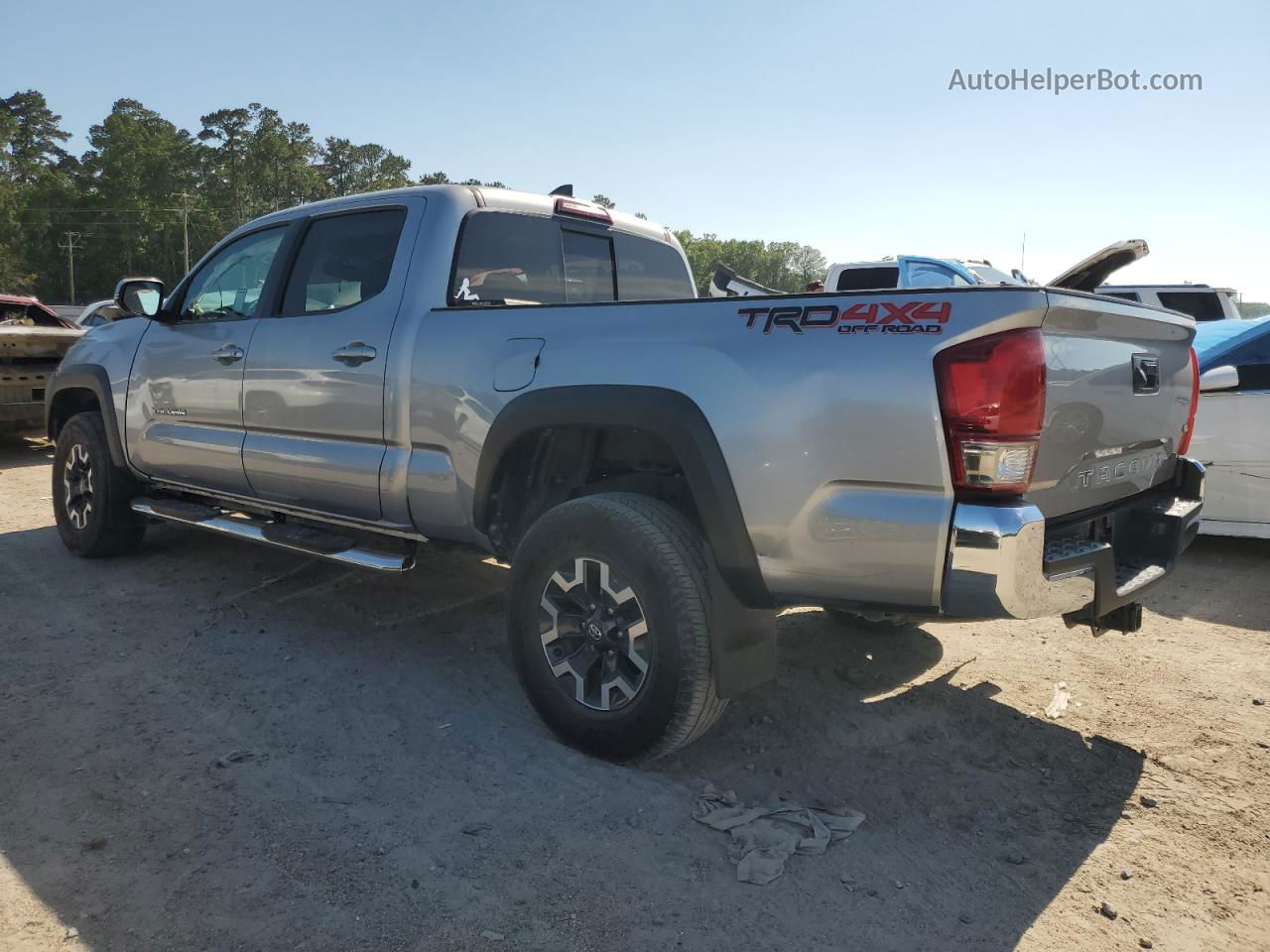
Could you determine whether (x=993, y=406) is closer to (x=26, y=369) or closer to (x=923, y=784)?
(x=923, y=784)

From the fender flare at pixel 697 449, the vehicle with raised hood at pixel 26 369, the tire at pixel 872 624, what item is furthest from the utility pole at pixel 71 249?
the fender flare at pixel 697 449

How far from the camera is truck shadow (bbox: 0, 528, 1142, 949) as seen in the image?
94.7 inches

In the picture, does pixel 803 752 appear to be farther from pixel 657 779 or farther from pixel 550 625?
pixel 550 625

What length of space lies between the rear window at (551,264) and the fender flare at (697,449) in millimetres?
1063

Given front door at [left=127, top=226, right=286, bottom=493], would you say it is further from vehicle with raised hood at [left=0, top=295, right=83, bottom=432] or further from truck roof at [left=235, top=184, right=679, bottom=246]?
vehicle with raised hood at [left=0, top=295, right=83, bottom=432]

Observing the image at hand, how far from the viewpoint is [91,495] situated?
5738 millimetres

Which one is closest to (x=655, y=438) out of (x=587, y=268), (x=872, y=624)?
(x=587, y=268)

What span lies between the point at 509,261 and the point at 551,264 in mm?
259

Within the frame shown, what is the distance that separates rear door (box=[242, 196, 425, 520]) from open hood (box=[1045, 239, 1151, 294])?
103 inches

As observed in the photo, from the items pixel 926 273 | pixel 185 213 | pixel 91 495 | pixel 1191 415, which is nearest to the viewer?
pixel 1191 415

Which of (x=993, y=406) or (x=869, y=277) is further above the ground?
(x=869, y=277)

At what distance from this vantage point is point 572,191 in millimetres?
4750

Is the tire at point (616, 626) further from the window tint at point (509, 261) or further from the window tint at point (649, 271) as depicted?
the window tint at point (649, 271)

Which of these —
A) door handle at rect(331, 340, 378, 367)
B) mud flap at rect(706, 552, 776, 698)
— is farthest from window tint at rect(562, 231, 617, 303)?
mud flap at rect(706, 552, 776, 698)
